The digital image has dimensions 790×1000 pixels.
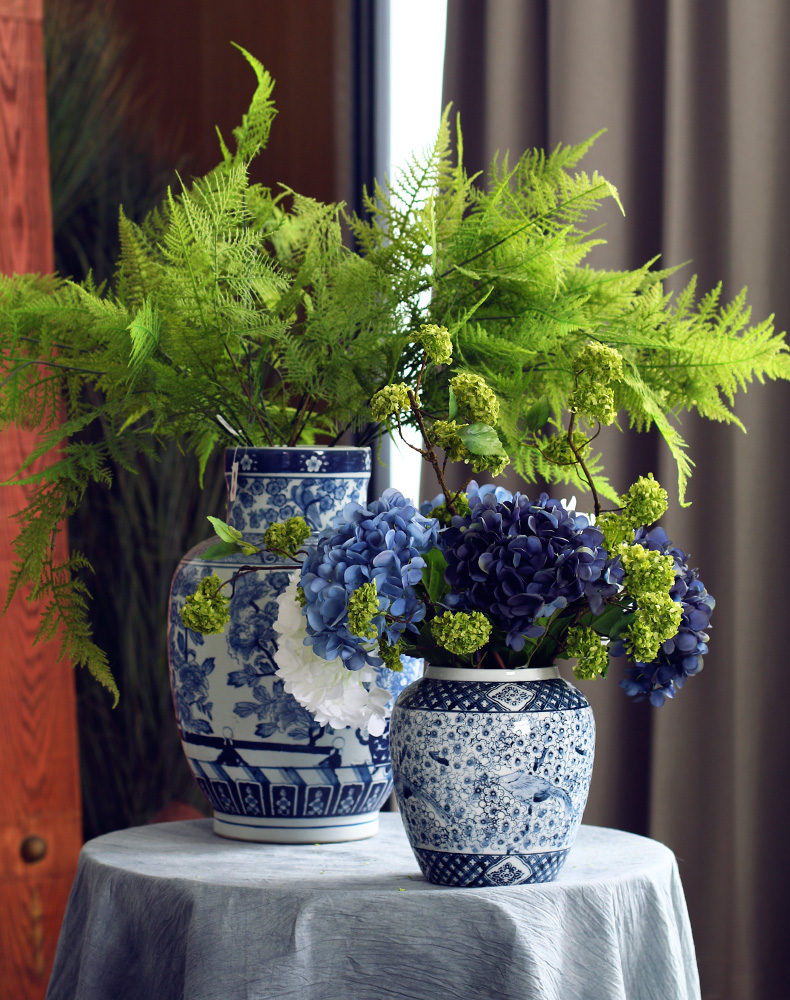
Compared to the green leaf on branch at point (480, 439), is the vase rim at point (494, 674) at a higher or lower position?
lower

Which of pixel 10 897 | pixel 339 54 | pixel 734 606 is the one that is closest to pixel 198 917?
pixel 734 606

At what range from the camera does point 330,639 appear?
2.70ft

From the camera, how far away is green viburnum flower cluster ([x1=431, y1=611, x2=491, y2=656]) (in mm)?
796

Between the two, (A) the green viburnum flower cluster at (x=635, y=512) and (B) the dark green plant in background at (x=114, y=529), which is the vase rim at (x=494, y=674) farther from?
(B) the dark green plant in background at (x=114, y=529)

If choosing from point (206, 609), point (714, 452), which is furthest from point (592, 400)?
point (714, 452)

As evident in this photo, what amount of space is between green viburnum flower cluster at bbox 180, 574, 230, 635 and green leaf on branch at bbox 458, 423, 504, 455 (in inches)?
8.8

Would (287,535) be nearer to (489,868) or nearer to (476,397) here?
(476,397)

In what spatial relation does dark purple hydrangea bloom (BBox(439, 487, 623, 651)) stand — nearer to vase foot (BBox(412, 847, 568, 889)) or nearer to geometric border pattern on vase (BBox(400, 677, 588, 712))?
geometric border pattern on vase (BBox(400, 677, 588, 712))

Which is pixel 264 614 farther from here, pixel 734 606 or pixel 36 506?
pixel 734 606

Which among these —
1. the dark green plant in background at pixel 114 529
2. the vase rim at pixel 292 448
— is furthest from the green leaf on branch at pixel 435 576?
the dark green plant in background at pixel 114 529

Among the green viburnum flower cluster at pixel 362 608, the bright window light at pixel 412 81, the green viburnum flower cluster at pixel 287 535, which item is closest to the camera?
the green viburnum flower cluster at pixel 362 608

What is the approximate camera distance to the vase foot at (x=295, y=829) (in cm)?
101

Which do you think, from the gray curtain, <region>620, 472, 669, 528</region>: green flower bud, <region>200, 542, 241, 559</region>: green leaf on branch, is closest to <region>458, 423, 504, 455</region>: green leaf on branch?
<region>620, 472, 669, 528</region>: green flower bud

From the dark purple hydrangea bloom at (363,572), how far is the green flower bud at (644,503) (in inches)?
5.7
